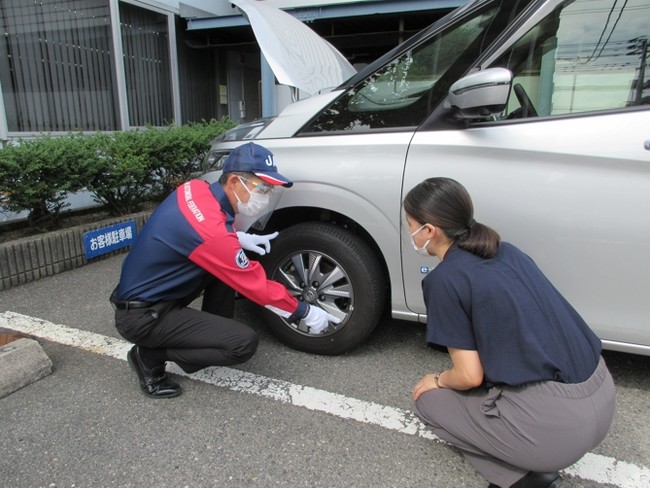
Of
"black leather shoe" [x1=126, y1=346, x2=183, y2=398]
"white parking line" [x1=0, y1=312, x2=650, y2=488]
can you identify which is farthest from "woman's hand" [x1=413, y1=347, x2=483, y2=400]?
"black leather shoe" [x1=126, y1=346, x2=183, y2=398]

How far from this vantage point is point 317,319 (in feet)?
8.21

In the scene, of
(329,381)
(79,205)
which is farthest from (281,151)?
(79,205)

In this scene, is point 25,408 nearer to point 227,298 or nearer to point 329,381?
point 227,298

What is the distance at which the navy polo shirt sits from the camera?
162 centimetres

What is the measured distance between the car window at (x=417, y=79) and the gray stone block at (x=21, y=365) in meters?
1.90

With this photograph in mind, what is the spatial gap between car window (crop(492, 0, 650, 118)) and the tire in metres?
1.03

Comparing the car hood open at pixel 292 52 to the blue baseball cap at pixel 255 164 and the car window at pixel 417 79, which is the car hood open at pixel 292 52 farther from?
the blue baseball cap at pixel 255 164

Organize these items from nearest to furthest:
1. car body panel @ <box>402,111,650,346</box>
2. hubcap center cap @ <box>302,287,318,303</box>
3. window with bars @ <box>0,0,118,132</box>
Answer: car body panel @ <box>402,111,650,346</box> < hubcap center cap @ <box>302,287,318,303</box> < window with bars @ <box>0,0,118,132</box>

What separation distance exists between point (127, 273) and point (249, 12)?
6.81ft

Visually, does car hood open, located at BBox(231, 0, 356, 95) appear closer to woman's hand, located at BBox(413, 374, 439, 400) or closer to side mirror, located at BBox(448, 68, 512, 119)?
side mirror, located at BBox(448, 68, 512, 119)

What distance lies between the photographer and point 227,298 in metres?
2.74

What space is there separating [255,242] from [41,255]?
2.40 metres

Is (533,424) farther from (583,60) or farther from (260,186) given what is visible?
(583,60)

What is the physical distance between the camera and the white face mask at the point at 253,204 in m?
2.39
